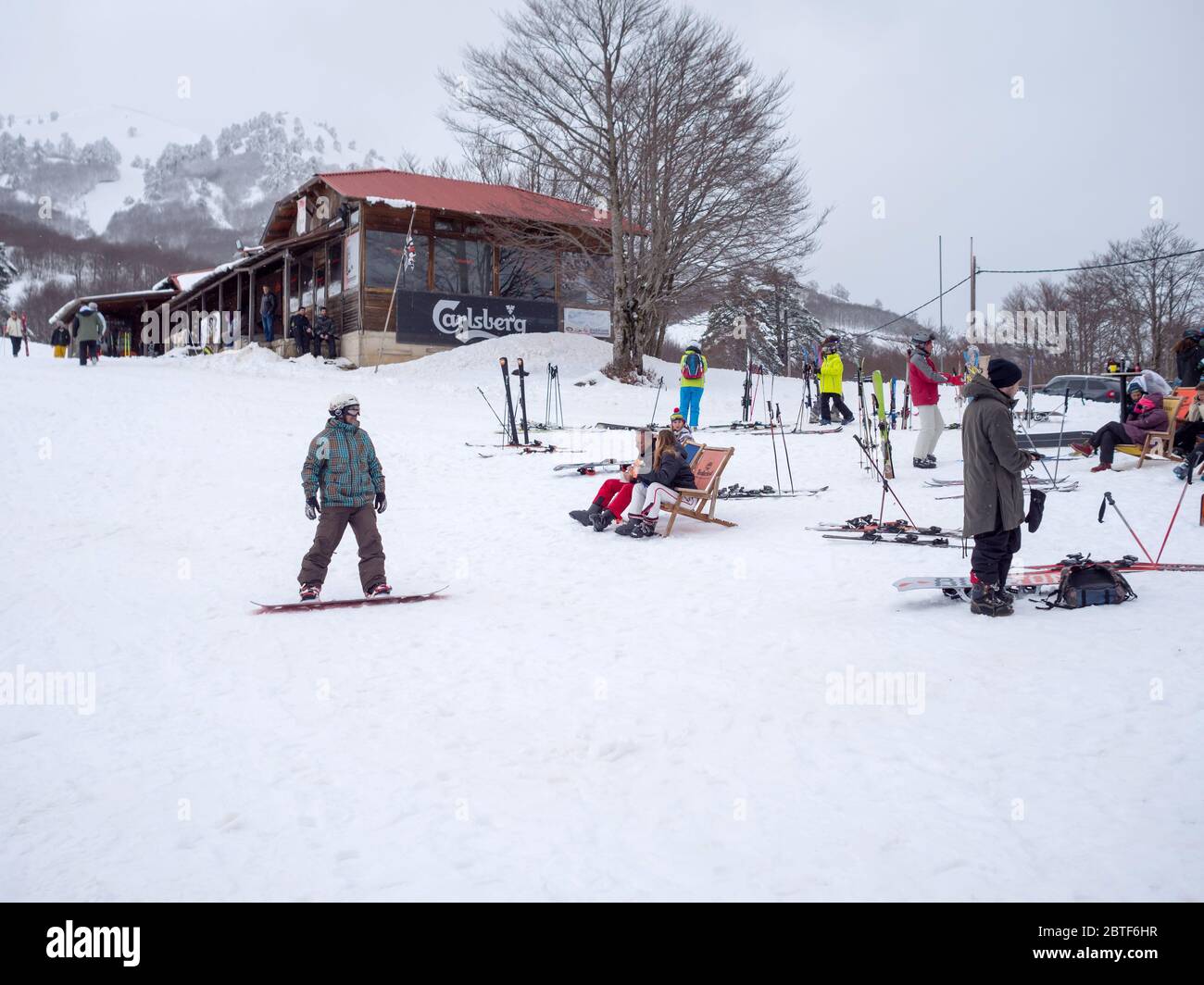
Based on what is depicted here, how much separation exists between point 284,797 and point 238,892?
2.12ft

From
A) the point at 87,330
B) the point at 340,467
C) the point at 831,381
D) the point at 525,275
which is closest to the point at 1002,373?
the point at 340,467

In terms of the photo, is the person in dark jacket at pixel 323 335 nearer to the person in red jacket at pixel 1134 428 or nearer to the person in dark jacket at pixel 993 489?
the person in red jacket at pixel 1134 428

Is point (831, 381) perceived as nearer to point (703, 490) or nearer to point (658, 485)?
point (703, 490)

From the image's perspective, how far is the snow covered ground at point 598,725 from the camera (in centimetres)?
295

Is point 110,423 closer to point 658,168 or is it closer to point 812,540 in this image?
point 812,540

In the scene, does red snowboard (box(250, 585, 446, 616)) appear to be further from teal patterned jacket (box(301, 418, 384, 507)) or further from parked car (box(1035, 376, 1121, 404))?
parked car (box(1035, 376, 1121, 404))

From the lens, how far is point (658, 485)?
8.91 metres

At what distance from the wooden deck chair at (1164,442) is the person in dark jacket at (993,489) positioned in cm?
575

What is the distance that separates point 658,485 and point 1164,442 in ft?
19.6

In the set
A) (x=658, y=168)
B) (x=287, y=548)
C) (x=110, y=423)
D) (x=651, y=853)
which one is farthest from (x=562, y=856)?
(x=658, y=168)

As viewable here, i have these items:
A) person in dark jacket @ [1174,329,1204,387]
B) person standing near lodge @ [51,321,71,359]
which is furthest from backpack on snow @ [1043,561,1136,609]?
person standing near lodge @ [51,321,71,359]

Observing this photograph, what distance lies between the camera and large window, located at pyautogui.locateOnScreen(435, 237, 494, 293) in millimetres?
25797

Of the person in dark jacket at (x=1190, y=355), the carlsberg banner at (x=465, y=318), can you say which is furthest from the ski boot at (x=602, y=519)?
the carlsberg banner at (x=465, y=318)

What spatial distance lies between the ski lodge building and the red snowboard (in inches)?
716
